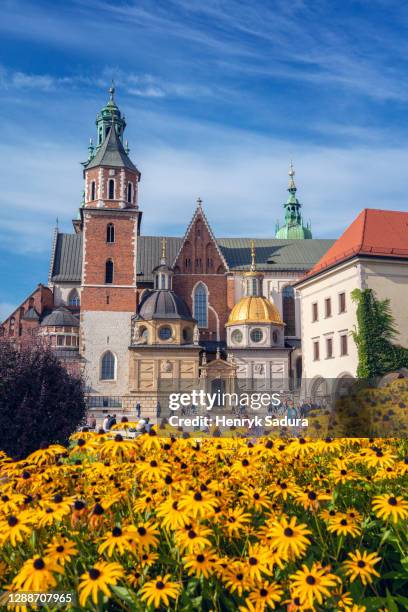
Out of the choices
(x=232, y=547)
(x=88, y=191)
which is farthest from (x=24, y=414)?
(x=88, y=191)

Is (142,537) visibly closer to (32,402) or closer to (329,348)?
(32,402)

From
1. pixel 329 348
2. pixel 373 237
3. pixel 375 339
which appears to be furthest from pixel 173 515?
pixel 329 348

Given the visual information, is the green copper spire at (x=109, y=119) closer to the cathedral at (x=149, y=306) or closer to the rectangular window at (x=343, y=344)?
the cathedral at (x=149, y=306)

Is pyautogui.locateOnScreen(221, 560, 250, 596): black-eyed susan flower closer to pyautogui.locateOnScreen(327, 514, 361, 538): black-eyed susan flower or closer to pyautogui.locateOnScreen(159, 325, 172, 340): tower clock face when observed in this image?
pyautogui.locateOnScreen(327, 514, 361, 538): black-eyed susan flower

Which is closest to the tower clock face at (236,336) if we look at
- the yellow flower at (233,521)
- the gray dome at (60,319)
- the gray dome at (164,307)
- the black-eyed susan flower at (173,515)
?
the gray dome at (164,307)

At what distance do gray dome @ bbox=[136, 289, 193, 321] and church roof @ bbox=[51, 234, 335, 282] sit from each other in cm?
683

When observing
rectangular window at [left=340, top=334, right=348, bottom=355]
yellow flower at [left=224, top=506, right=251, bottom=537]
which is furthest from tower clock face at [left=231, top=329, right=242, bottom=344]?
yellow flower at [left=224, top=506, right=251, bottom=537]

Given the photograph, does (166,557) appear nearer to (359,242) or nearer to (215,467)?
(215,467)

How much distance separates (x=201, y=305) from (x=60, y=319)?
1378 centimetres

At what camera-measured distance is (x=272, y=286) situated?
2371 inches

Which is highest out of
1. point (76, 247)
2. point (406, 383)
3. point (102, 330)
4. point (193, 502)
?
point (76, 247)

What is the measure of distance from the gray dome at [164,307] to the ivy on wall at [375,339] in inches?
827

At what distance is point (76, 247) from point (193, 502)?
197 ft

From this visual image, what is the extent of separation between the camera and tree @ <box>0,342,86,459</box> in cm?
1424
